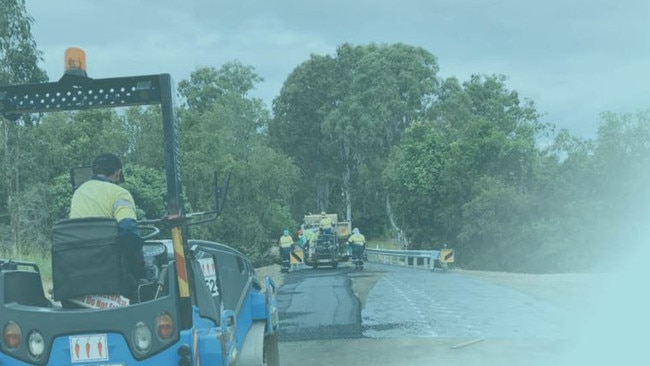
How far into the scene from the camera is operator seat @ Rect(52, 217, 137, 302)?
201 inches

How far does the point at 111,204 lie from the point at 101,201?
0.07m

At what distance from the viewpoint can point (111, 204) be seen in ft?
17.7

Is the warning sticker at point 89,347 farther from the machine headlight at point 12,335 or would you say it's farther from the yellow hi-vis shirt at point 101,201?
the yellow hi-vis shirt at point 101,201

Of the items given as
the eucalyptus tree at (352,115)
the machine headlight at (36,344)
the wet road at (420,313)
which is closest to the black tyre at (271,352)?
the machine headlight at (36,344)

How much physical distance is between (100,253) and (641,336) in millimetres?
6451

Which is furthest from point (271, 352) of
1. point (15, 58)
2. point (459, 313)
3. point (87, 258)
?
point (15, 58)

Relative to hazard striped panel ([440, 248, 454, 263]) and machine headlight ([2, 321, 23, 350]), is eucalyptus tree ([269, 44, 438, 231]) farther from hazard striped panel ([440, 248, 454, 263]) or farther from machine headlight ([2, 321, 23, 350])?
machine headlight ([2, 321, 23, 350])

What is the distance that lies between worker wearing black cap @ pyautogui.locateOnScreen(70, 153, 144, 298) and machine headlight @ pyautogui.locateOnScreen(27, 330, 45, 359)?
677mm

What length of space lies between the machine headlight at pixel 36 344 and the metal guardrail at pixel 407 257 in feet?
82.2

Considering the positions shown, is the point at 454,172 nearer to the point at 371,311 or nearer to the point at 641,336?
the point at 371,311

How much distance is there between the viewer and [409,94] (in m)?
58.6

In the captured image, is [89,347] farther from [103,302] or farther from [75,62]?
[75,62]

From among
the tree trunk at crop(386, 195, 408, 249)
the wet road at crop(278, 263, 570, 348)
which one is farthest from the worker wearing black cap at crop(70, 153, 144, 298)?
the tree trunk at crop(386, 195, 408, 249)

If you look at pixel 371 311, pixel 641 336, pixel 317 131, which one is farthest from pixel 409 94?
pixel 641 336
